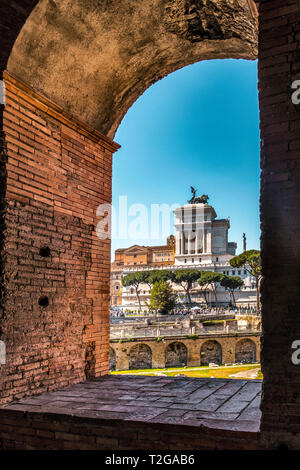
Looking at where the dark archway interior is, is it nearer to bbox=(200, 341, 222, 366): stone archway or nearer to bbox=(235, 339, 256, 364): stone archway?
bbox=(200, 341, 222, 366): stone archway

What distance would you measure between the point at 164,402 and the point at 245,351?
3353cm

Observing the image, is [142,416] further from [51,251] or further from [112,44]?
[112,44]

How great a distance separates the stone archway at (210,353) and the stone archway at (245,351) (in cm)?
157

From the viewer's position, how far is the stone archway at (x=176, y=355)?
110ft

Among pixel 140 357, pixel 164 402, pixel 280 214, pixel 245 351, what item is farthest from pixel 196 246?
pixel 280 214

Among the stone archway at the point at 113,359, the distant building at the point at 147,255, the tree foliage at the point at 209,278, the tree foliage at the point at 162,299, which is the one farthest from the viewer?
the distant building at the point at 147,255

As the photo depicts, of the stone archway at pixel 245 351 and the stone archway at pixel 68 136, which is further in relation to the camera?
the stone archway at pixel 245 351

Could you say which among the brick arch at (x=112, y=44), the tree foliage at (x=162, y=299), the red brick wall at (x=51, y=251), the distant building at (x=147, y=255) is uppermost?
the distant building at (x=147, y=255)

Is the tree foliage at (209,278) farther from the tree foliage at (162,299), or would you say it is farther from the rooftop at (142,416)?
the rooftop at (142,416)

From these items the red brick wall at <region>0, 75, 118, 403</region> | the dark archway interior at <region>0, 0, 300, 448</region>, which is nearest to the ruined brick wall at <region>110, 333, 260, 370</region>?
the red brick wall at <region>0, 75, 118, 403</region>

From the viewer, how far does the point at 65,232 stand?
516cm

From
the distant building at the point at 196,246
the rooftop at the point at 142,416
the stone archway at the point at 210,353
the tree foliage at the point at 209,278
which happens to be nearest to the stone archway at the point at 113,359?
the stone archway at the point at 210,353
